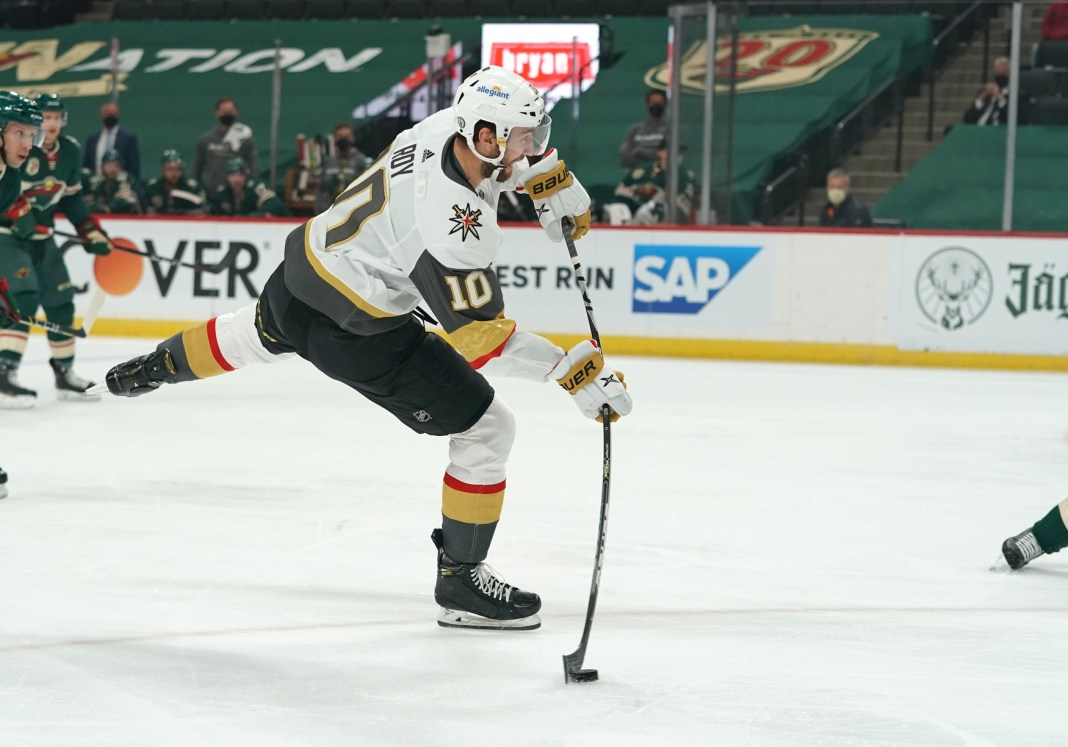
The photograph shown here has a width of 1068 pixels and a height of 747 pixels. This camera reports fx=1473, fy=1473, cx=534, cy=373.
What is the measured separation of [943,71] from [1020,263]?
237cm

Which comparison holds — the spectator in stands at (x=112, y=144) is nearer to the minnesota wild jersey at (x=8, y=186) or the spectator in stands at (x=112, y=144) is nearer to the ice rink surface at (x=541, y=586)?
the ice rink surface at (x=541, y=586)

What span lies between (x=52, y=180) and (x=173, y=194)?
4.54m

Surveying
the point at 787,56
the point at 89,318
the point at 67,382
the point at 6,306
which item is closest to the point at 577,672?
the point at 6,306

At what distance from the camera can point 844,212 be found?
1044 cm

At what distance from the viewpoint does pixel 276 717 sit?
2771 mm

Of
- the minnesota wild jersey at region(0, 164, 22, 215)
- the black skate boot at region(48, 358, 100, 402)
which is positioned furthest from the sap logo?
the minnesota wild jersey at region(0, 164, 22, 215)

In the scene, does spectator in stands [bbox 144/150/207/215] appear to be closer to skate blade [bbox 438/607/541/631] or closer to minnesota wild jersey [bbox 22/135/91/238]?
minnesota wild jersey [bbox 22/135/91/238]

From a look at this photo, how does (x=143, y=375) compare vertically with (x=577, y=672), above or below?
above

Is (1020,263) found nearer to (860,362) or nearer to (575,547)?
(860,362)

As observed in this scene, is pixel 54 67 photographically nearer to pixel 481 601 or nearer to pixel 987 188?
pixel 987 188

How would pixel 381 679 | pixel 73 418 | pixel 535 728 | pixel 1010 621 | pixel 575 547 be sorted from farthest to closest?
pixel 73 418, pixel 575 547, pixel 1010 621, pixel 381 679, pixel 535 728

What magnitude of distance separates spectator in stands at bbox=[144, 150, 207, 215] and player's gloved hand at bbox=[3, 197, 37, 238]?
447 cm

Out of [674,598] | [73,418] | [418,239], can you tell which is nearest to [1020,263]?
[73,418]

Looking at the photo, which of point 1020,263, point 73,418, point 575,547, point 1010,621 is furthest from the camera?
point 1020,263
